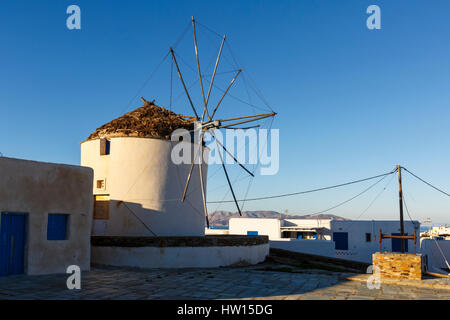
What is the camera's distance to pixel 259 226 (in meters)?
40.8

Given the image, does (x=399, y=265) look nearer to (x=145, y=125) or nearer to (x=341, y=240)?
(x=145, y=125)

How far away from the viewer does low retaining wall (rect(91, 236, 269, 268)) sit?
15.7 m

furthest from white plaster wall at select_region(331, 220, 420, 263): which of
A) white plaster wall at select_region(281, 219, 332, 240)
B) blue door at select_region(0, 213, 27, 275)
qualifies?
blue door at select_region(0, 213, 27, 275)

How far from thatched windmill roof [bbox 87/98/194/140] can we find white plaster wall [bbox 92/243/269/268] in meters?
5.42

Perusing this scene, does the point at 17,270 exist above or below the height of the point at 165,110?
below

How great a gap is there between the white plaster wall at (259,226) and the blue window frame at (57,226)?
27.8 m

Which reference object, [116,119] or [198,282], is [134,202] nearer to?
[116,119]

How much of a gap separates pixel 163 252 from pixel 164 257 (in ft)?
0.64

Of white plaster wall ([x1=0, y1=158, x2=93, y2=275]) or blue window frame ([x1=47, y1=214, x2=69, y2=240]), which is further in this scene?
blue window frame ([x1=47, y1=214, x2=69, y2=240])

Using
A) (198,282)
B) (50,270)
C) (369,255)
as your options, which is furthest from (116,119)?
(369,255)

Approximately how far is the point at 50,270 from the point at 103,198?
562 centimetres

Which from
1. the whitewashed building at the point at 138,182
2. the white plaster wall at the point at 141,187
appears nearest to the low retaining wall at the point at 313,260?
the whitewashed building at the point at 138,182

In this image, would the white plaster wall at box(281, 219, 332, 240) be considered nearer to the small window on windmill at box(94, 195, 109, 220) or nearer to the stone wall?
the small window on windmill at box(94, 195, 109, 220)
